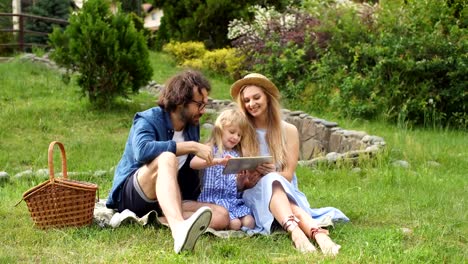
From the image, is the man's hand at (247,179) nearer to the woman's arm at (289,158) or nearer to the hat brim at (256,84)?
the woman's arm at (289,158)

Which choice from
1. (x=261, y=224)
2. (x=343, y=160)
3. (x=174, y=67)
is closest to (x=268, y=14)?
(x=174, y=67)

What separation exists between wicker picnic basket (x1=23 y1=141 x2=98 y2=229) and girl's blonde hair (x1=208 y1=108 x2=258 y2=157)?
92 centimetres

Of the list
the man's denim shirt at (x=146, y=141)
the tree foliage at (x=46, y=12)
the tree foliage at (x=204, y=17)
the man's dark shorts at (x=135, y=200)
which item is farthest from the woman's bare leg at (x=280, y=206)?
the tree foliage at (x=46, y=12)

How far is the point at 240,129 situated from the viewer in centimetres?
523

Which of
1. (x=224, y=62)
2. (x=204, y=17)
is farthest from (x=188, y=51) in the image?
(x=224, y=62)

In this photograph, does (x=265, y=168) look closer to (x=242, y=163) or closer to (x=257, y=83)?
(x=242, y=163)

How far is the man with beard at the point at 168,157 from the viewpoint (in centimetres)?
472

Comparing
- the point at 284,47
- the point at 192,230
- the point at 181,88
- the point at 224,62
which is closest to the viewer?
the point at 192,230

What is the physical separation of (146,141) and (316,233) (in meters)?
1.26

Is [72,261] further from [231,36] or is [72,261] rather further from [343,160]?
[231,36]

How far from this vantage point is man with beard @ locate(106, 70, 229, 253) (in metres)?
4.72

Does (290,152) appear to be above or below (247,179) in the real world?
above

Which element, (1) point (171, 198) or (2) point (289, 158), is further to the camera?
(2) point (289, 158)

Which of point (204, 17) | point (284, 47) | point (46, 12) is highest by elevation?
point (46, 12)
